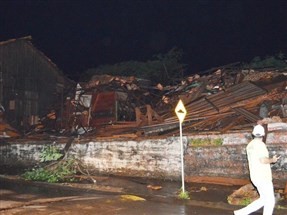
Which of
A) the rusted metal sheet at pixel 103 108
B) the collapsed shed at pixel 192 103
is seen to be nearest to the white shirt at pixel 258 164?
the collapsed shed at pixel 192 103

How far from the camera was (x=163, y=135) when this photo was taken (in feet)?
54.1

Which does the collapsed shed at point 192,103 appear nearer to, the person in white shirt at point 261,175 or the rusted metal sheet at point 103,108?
the rusted metal sheet at point 103,108

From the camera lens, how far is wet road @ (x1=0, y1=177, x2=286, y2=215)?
10.5 meters

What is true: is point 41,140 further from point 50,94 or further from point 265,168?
point 265,168

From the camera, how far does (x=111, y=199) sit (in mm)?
12234

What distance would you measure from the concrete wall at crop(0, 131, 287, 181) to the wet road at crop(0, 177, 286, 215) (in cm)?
83

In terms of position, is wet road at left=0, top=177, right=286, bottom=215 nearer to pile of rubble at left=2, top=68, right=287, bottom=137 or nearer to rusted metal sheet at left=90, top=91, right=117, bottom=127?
pile of rubble at left=2, top=68, right=287, bottom=137

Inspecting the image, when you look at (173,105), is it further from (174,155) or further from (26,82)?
(26,82)

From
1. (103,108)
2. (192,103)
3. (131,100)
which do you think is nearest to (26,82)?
(103,108)

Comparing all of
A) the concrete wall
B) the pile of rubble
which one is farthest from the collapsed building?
the concrete wall

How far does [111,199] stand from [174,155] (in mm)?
4287

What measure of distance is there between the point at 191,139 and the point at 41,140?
8.38 m

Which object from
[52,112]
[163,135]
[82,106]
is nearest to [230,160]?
[163,135]

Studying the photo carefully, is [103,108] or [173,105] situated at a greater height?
[103,108]
